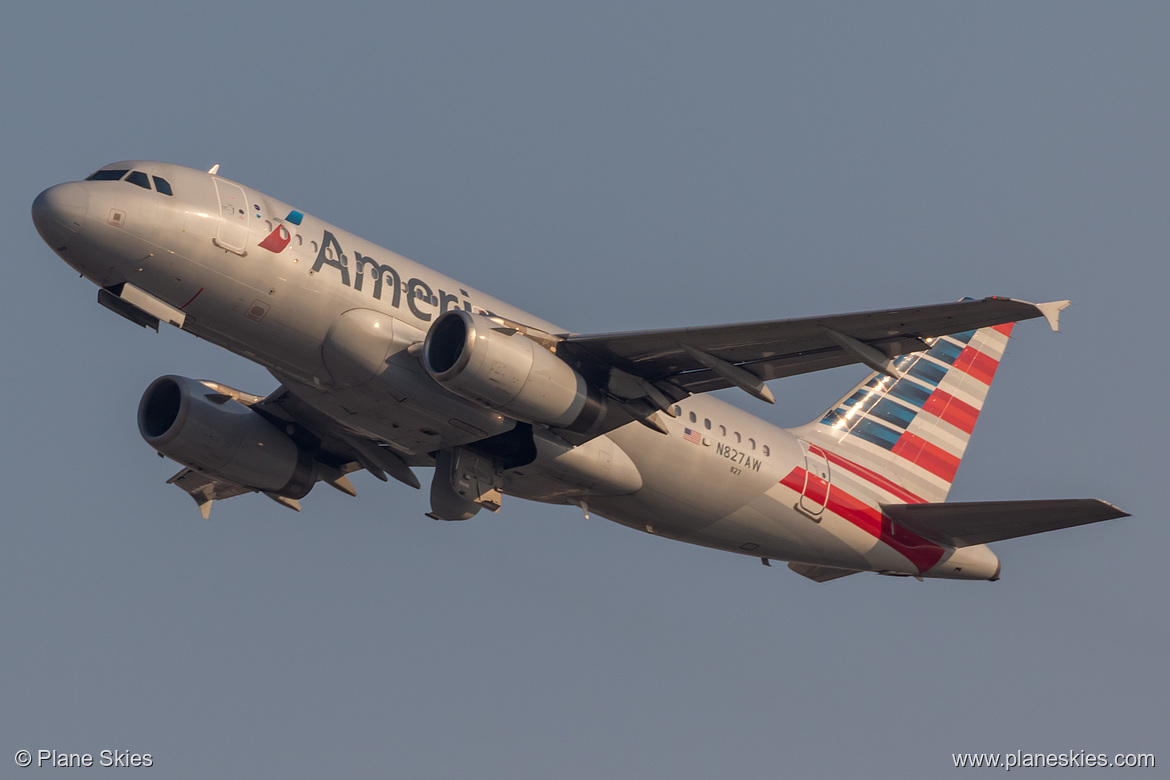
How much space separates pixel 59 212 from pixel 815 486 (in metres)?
19.0

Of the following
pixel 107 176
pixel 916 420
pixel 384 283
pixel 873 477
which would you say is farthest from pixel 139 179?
pixel 916 420

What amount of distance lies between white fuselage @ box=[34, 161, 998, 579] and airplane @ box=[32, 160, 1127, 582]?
0.05 meters

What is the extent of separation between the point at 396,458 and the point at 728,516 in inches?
343

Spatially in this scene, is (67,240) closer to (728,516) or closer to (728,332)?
(728,332)

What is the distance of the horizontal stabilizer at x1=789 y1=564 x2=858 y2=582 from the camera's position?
118ft

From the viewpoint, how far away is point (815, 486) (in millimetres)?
33531

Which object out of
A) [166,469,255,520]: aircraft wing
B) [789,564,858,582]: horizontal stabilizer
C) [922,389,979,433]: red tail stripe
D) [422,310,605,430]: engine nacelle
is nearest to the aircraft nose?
[422,310,605,430]: engine nacelle

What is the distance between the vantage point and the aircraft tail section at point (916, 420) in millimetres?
36219

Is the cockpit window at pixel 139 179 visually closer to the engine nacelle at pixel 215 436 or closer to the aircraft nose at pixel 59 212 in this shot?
the aircraft nose at pixel 59 212

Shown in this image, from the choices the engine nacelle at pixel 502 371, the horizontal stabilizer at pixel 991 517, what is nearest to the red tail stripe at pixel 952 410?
the horizontal stabilizer at pixel 991 517

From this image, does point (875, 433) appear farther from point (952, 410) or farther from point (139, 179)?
point (139, 179)

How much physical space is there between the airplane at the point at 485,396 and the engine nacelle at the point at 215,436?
0.06 m

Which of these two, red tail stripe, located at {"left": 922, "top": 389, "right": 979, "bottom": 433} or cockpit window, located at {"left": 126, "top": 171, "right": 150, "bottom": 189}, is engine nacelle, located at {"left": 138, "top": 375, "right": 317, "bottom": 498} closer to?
cockpit window, located at {"left": 126, "top": 171, "right": 150, "bottom": 189}

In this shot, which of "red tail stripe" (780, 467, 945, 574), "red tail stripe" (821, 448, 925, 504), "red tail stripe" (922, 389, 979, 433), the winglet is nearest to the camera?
the winglet
